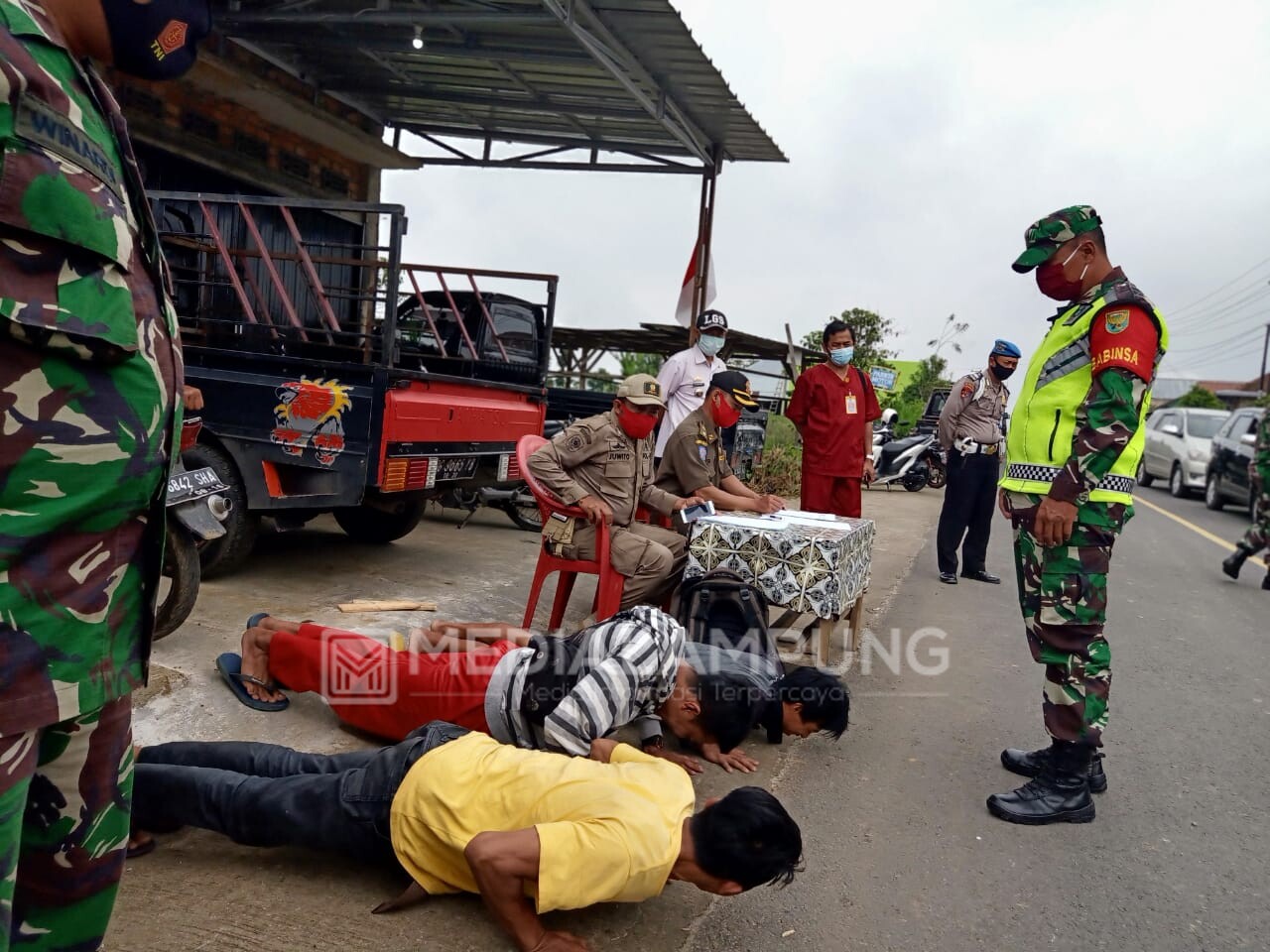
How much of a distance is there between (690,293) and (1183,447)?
11332mm

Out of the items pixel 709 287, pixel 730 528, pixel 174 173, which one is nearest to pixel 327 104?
pixel 174 173

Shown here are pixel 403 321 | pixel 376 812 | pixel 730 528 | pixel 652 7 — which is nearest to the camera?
pixel 376 812

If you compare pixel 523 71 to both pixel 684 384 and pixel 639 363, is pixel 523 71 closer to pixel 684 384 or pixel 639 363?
pixel 684 384

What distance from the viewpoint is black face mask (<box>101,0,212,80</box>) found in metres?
1.30

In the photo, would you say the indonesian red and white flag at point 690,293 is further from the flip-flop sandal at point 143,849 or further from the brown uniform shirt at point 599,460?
the flip-flop sandal at point 143,849

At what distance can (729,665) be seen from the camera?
3.24 metres

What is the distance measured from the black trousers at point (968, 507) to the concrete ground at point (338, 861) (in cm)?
162

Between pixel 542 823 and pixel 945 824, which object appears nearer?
pixel 542 823

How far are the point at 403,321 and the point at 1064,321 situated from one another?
17.9ft

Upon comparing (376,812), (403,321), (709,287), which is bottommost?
(376,812)

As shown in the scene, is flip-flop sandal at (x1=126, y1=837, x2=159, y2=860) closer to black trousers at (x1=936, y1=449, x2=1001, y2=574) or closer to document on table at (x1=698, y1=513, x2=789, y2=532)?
document on table at (x1=698, y1=513, x2=789, y2=532)

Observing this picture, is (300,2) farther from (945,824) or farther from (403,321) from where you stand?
(945,824)

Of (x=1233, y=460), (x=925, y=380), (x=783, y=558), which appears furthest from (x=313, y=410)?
(x=925, y=380)

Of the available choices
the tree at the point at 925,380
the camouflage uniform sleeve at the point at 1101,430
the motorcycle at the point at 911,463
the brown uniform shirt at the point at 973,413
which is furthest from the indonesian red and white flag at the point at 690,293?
the tree at the point at 925,380
